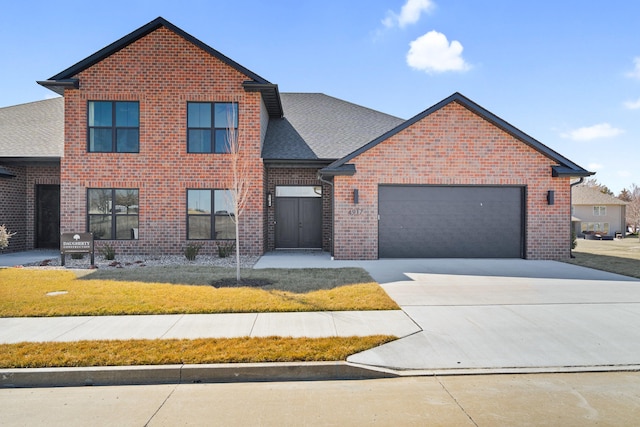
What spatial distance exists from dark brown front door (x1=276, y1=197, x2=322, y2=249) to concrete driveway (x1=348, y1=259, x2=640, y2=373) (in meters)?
6.01

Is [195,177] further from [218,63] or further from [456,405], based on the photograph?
[456,405]

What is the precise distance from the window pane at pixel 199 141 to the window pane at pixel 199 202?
1.56 meters

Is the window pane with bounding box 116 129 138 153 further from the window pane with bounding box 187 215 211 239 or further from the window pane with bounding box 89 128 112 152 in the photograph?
the window pane with bounding box 187 215 211 239

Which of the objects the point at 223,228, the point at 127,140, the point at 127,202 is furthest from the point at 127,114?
the point at 223,228

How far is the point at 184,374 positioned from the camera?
456 centimetres

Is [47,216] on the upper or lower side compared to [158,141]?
lower

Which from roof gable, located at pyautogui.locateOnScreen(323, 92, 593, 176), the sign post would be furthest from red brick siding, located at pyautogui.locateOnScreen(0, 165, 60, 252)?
roof gable, located at pyautogui.locateOnScreen(323, 92, 593, 176)

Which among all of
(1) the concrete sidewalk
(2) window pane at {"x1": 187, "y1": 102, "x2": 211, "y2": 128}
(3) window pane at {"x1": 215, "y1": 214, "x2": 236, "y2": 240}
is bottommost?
(1) the concrete sidewalk

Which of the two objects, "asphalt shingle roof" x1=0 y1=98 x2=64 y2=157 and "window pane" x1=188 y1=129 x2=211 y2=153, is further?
"asphalt shingle roof" x1=0 y1=98 x2=64 y2=157

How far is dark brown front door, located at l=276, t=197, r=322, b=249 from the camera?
1678cm

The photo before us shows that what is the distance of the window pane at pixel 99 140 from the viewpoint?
573 inches

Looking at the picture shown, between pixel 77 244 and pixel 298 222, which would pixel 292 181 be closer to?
pixel 298 222

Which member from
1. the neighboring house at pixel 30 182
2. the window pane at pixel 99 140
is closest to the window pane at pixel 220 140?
the window pane at pixel 99 140

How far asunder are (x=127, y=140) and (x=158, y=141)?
117 cm
